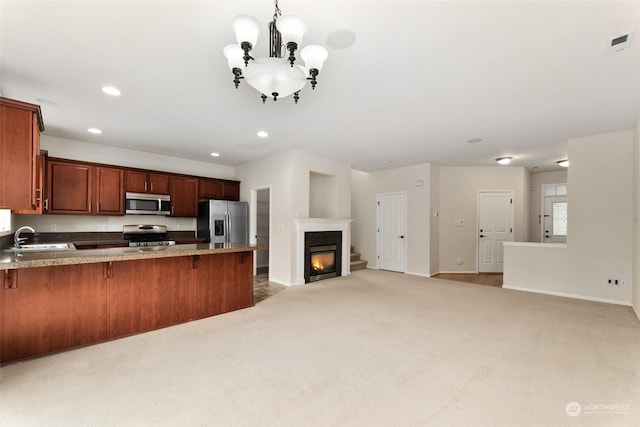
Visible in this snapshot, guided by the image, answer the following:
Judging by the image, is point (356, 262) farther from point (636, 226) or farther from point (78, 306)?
point (78, 306)

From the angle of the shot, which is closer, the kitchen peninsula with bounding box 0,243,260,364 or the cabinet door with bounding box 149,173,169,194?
the kitchen peninsula with bounding box 0,243,260,364

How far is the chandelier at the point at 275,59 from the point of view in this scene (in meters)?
1.65

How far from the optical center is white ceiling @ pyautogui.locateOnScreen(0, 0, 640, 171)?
187cm

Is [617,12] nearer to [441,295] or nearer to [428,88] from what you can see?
[428,88]

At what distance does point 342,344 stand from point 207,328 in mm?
1529

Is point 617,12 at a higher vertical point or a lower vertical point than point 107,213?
higher

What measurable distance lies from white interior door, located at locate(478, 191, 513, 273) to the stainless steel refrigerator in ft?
18.3

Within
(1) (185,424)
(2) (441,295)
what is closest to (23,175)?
(1) (185,424)

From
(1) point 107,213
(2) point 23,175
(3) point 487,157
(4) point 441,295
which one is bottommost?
(4) point 441,295

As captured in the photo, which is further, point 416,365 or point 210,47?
point 416,365

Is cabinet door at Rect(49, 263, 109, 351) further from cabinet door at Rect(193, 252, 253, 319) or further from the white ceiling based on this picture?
the white ceiling

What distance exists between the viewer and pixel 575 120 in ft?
12.3

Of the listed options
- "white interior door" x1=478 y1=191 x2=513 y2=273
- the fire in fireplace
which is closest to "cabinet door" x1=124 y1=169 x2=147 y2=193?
the fire in fireplace

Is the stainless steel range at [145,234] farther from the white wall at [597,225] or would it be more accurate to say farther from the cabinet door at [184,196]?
the white wall at [597,225]
